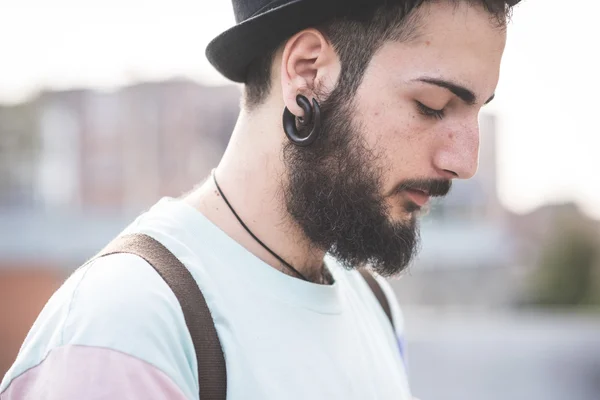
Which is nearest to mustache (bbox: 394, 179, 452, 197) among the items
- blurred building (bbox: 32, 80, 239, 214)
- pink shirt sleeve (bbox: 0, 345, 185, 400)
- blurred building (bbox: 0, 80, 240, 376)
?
pink shirt sleeve (bbox: 0, 345, 185, 400)

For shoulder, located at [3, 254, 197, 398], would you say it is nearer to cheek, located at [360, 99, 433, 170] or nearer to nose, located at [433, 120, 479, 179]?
cheek, located at [360, 99, 433, 170]

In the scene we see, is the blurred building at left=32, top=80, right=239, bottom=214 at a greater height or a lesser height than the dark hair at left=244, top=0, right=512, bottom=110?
lesser

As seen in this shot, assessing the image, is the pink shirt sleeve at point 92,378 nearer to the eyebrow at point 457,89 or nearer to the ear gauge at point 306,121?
the ear gauge at point 306,121

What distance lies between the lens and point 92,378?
104 cm

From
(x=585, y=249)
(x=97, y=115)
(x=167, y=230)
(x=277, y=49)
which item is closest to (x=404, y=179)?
(x=277, y=49)

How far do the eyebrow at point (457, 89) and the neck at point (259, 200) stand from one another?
325 millimetres

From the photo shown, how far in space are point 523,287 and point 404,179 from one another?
2685 centimetres

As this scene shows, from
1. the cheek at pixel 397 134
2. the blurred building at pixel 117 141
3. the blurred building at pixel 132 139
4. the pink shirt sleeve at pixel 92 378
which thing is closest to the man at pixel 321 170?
the cheek at pixel 397 134

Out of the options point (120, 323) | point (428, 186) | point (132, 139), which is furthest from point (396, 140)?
point (132, 139)

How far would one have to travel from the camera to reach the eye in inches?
56.1

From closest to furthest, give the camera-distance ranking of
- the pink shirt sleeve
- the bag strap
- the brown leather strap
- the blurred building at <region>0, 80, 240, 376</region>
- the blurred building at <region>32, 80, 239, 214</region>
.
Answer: the pink shirt sleeve
the bag strap
the brown leather strap
the blurred building at <region>0, 80, 240, 376</region>
the blurred building at <region>32, 80, 239, 214</region>

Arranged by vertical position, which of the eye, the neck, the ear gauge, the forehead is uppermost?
the forehead

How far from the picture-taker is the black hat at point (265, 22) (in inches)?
55.2

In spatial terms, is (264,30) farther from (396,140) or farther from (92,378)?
(92,378)
